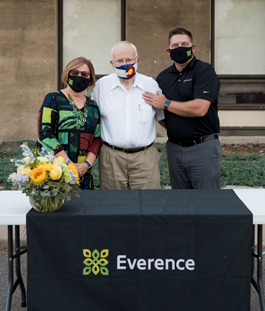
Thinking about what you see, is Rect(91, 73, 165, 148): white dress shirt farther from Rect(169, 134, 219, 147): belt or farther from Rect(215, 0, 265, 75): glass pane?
Rect(215, 0, 265, 75): glass pane

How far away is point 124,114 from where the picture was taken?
3932mm

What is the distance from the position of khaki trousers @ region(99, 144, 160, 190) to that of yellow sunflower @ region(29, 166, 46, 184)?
1.27 meters

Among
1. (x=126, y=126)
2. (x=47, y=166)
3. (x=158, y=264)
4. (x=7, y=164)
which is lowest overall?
(x=158, y=264)

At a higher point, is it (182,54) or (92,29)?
(92,29)

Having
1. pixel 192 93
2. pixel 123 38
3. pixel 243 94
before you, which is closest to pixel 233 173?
pixel 192 93

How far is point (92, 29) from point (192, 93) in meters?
6.49

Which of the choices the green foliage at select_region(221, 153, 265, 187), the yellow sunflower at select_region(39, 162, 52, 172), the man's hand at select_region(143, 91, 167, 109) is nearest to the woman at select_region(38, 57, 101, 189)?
the man's hand at select_region(143, 91, 167, 109)

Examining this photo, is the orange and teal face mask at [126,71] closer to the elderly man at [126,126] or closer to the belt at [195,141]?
the elderly man at [126,126]

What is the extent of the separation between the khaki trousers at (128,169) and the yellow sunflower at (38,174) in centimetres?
127

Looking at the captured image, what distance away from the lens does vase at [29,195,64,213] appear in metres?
2.85

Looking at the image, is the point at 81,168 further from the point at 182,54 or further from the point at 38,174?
the point at 182,54

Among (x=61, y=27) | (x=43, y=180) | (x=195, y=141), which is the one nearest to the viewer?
(x=43, y=180)

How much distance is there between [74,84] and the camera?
3812mm

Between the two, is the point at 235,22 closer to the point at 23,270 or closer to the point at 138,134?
the point at 138,134
